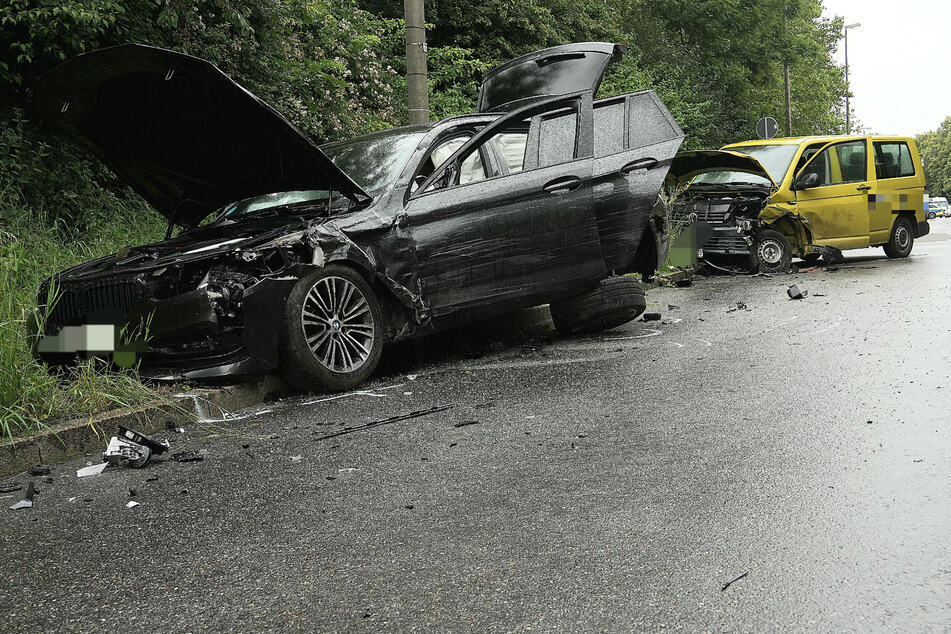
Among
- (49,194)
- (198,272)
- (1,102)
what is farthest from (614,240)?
(1,102)

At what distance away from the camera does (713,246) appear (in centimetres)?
1334

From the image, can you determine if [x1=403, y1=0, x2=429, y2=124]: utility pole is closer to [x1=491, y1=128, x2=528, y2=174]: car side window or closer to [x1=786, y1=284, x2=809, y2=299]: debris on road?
[x1=491, y1=128, x2=528, y2=174]: car side window

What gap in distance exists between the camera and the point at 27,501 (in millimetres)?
4078

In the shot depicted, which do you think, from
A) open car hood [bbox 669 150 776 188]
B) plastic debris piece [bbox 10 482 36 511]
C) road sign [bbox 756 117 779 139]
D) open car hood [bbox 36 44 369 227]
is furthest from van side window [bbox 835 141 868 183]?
plastic debris piece [bbox 10 482 36 511]

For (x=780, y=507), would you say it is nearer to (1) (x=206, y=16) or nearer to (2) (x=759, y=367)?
(2) (x=759, y=367)

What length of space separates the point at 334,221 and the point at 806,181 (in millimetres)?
9143

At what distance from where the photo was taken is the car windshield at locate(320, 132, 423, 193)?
6.57 m

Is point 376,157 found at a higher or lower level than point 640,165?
higher

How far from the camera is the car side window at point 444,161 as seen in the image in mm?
→ 6625

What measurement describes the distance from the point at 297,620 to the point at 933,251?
17270 mm

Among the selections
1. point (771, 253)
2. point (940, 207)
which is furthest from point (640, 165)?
point (940, 207)

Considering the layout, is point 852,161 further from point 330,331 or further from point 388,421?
point 388,421

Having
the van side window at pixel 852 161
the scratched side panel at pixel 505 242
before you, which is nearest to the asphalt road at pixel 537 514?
the scratched side panel at pixel 505 242

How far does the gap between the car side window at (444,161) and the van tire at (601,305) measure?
1408 mm
